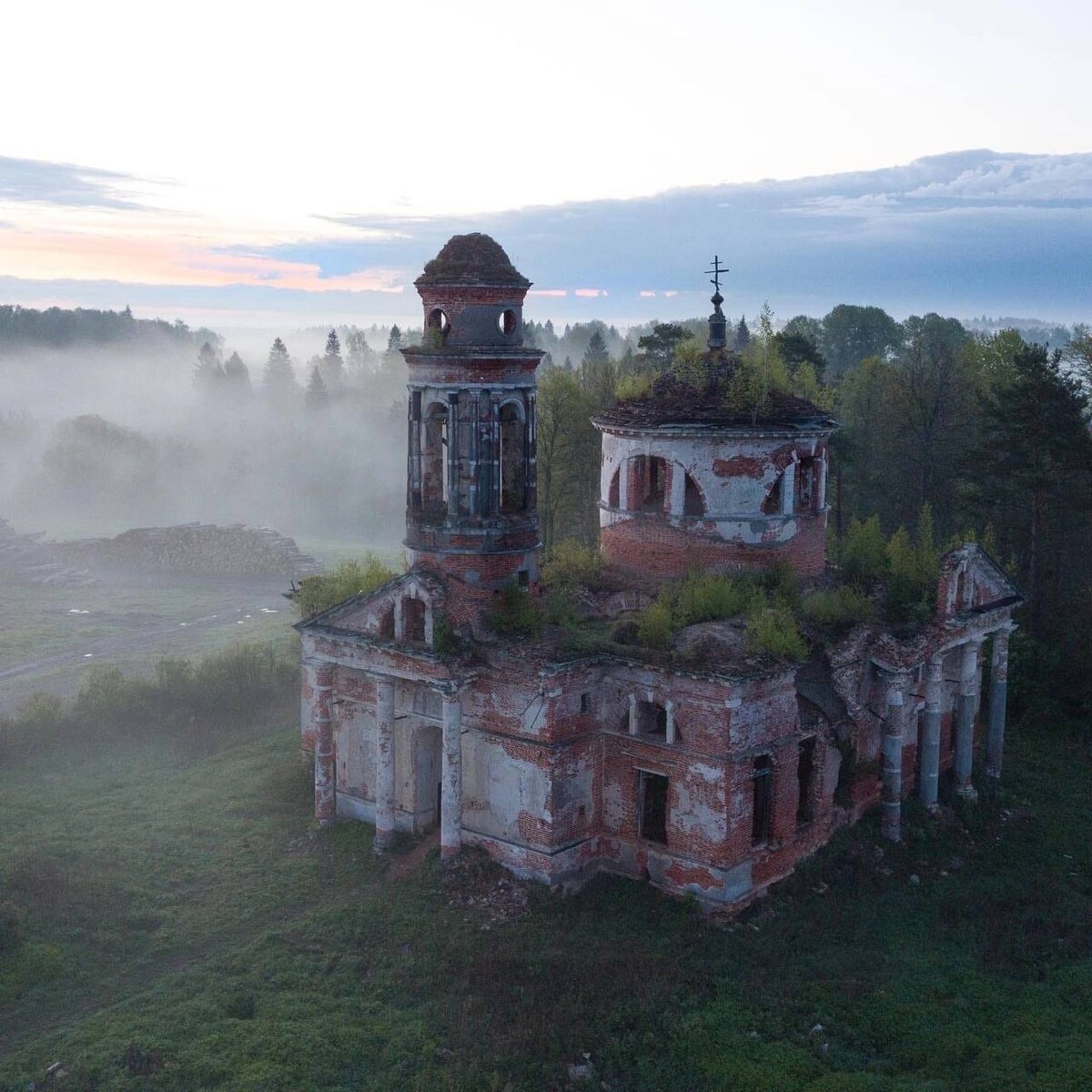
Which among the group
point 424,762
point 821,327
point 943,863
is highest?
point 821,327

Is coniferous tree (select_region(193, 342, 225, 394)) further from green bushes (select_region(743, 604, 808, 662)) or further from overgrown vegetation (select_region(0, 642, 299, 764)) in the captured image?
green bushes (select_region(743, 604, 808, 662))

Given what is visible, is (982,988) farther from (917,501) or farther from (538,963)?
(917,501)

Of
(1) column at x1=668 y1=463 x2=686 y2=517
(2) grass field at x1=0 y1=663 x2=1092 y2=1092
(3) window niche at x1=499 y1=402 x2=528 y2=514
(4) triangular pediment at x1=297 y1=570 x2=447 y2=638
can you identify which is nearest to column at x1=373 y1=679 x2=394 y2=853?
(2) grass field at x1=0 y1=663 x2=1092 y2=1092

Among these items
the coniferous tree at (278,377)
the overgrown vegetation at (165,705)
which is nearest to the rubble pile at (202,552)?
the overgrown vegetation at (165,705)

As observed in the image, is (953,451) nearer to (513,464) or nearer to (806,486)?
(806,486)

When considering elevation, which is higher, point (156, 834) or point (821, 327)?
point (821, 327)

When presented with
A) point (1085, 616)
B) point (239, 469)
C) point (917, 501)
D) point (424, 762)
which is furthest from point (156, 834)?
point (239, 469)

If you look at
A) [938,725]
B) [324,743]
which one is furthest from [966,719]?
[324,743]
